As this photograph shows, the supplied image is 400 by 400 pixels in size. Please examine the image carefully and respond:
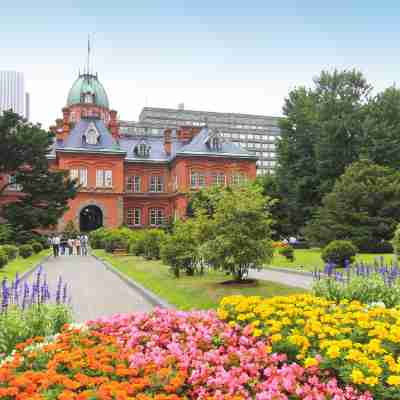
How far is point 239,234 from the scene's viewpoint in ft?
46.6

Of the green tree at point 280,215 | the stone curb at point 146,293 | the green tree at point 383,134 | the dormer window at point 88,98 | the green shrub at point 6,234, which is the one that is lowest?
the stone curb at point 146,293

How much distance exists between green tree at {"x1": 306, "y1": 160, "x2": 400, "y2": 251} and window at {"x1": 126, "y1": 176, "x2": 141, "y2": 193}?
36232mm

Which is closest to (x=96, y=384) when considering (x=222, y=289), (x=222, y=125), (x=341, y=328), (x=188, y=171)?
(x=341, y=328)

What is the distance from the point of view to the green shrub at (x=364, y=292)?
32.0 ft

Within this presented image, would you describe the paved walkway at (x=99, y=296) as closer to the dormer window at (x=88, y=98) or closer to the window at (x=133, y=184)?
the window at (x=133, y=184)

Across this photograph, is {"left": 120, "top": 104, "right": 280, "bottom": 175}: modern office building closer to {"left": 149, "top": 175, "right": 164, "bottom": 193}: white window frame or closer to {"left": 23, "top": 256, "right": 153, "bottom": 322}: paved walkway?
{"left": 149, "top": 175, "right": 164, "bottom": 193}: white window frame

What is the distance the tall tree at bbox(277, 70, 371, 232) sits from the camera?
4575 centimetres

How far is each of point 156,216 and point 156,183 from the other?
4.44 meters

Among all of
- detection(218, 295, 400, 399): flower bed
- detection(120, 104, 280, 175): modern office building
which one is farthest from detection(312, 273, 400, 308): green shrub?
detection(120, 104, 280, 175): modern office building

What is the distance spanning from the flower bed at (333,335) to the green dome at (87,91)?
71.4 m

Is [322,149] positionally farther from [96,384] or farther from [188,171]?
[96,384]

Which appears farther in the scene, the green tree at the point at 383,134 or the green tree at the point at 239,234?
the green tree at the point at 383,134

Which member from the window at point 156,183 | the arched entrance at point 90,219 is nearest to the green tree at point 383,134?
the window at point 156,183

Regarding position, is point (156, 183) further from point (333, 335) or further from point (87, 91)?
point (333, 335)
